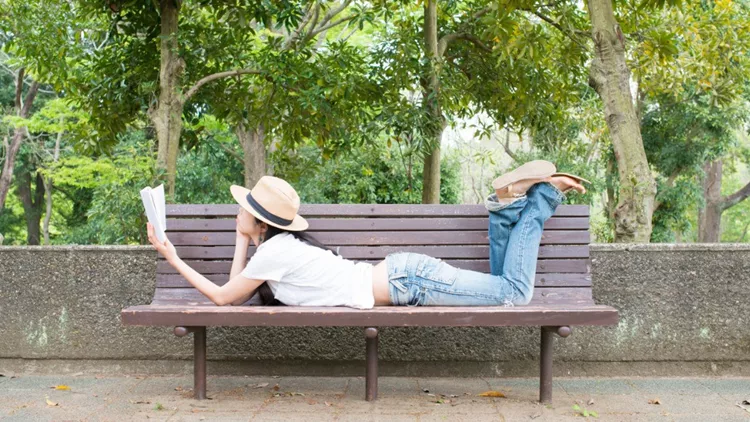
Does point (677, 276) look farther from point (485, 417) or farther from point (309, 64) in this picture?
point (309, 64)

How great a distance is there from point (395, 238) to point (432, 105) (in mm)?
5476

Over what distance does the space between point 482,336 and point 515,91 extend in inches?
269

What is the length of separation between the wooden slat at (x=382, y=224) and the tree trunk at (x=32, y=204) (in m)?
24.2

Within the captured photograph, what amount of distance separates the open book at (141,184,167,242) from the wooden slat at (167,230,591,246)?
494 mm

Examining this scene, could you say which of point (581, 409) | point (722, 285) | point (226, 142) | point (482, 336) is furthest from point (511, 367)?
point (226, 142)

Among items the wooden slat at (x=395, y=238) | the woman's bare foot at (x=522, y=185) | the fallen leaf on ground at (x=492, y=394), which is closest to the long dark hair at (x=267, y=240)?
the wooden slat at (x=395, y=238)

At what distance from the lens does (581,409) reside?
4.17m

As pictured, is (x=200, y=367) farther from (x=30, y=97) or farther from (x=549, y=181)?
(x=30, y=97)

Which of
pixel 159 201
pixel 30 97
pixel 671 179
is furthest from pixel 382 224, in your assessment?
pixel 30 97

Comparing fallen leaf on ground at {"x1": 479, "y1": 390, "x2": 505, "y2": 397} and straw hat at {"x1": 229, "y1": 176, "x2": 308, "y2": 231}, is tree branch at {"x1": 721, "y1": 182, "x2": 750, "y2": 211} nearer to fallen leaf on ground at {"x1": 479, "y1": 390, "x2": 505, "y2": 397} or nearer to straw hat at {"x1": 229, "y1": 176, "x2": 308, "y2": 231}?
fallen leaf on ground at {"x1": 479, "y1": 390, "x2": 505, "y2": 397}

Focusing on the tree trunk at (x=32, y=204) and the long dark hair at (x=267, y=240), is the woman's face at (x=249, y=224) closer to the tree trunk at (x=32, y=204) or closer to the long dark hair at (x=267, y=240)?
the long dark hair at (x=267, y=240)

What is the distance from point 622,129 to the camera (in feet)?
19.6

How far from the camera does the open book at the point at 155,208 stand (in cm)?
398

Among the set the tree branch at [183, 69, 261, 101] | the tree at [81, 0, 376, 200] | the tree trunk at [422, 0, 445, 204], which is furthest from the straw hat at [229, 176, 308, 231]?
the tree trunk at [422, 0, 445, 204]
